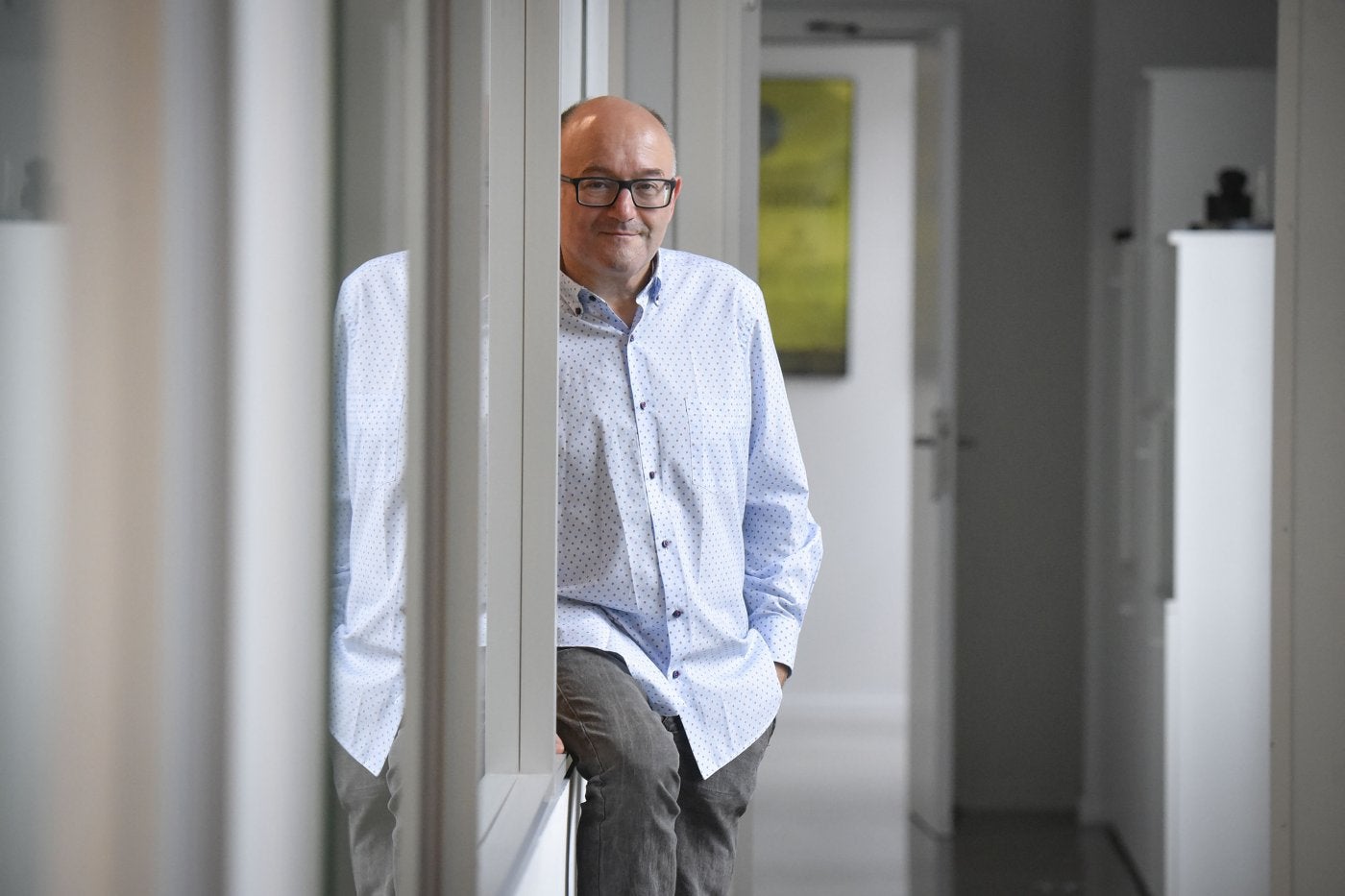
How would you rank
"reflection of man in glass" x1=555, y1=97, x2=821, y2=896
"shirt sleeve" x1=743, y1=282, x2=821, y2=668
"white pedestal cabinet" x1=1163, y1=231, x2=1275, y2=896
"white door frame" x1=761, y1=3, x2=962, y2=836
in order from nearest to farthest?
"reflection of man in glass" x1=555, y1=97, x2=821, y2=896 → "shirt sleeve" x1=743, y1=282, x2=821, y2=668 → "white pedestal cabinet" x1=1163, y1=231, x2=1275, y2=896 → "white door frame" x1=761, y1=3, x2=962, y2=836

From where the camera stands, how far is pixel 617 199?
173 centimetres

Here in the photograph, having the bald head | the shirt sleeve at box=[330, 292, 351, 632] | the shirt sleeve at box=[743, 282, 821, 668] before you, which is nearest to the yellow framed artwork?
the shirt sleeve at box=[743, 282, 821, 668]

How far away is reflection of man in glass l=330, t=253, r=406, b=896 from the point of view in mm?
733

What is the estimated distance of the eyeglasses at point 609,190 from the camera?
1.74m

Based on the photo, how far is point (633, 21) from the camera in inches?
96.4

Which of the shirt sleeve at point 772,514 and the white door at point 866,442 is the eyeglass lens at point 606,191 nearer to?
the shirt sleeve at point 772,514

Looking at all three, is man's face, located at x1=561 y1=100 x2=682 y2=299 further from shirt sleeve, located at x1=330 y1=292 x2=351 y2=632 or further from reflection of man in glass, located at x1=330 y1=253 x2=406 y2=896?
shirt sleeve, located at x1=330 y1=292 x2=351 y2=632

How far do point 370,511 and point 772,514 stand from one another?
3.77 ft

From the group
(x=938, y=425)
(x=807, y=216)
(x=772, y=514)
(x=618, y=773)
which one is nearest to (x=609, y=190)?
(x=772, y=514)

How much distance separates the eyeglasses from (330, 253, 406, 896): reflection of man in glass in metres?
0.88

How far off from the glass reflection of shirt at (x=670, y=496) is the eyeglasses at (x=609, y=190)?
10 centimetres

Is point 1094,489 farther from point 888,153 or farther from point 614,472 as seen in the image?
point 614,472

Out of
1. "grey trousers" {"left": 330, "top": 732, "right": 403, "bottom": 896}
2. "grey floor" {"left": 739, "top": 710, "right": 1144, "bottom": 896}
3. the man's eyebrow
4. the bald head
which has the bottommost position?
"grey floor" {"left": 739, "top": 710, "right": 1144, "bottom": 896}

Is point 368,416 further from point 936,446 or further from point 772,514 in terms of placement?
point 936,446
